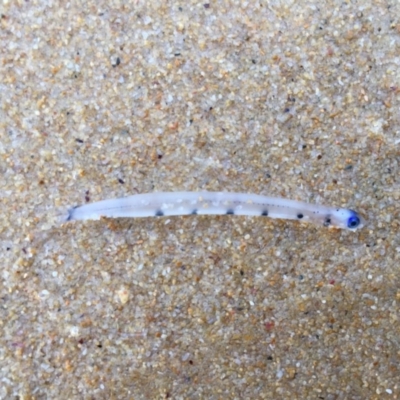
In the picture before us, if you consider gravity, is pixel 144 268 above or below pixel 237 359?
above

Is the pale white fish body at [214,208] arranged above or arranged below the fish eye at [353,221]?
above

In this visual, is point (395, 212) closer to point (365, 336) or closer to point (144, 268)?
point (365, 336)

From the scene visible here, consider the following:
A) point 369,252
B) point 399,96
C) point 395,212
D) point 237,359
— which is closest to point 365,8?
point 399,96

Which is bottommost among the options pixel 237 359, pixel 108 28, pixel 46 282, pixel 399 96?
pixel 237 359

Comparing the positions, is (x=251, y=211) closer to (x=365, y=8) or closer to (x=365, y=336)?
(x=365, y=336)

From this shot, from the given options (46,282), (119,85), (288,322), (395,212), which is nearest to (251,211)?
(288,322)

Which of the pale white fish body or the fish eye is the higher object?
the pale white fish body
